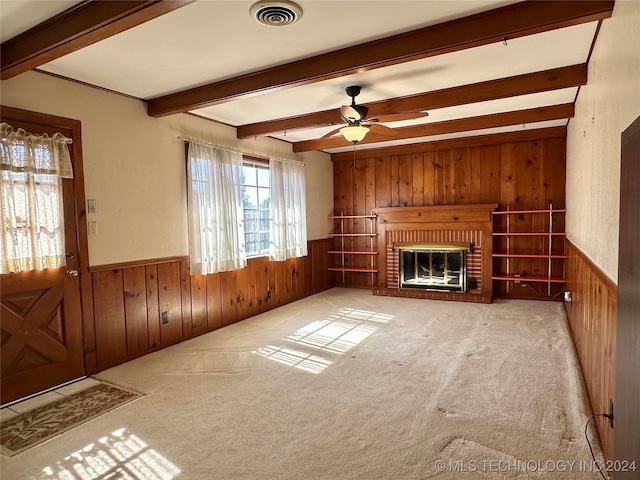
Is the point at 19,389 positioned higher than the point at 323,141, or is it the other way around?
the point at 323,141

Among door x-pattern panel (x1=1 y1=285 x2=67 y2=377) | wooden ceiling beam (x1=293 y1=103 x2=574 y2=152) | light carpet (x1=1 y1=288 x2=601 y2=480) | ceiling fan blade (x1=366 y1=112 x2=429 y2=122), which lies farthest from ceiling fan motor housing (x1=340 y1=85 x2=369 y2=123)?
door x-pattern panel (x1=1 y1=285 x2=67 y2=377)

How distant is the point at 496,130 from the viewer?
18.3ft

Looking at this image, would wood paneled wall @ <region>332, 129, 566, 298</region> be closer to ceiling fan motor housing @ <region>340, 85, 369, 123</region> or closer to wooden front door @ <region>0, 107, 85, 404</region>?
ceiling fan motor housing @ <region>340, 85, 369, 123</region>

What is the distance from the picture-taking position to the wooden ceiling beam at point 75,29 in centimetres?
192

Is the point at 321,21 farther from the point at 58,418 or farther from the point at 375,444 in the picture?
the point at 58,418

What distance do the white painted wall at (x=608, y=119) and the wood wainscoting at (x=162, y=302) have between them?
366 centimetres

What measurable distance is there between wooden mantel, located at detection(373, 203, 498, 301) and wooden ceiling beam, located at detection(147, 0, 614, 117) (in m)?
3.76

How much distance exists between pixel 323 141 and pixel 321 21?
133 inches

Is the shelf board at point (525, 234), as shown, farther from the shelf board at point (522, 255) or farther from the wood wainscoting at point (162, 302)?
the wood wainscoting at point (162, 302)

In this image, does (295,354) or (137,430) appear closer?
(137,430)

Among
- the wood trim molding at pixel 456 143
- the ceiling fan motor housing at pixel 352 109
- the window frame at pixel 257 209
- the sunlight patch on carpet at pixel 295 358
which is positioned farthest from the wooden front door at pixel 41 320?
the wood trim molding at pixel 456 143

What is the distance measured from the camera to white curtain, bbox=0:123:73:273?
273 centimetres

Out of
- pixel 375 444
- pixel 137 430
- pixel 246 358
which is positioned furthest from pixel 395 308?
pixel 137 430

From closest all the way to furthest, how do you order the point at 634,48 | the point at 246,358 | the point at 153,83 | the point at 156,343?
the point at 634,48 < the point at 153,83 < the point at 246,358 < the point at 156,343
